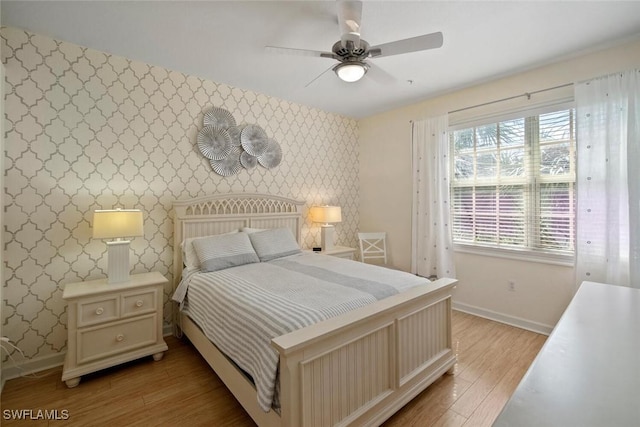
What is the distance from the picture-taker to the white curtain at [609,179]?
2.34m

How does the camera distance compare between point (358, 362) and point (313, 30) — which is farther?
point (313, 30)

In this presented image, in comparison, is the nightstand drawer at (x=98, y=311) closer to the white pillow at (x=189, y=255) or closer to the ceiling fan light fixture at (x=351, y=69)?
the white pillow at (x=189, y=255)

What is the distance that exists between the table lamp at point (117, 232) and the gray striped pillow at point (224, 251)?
21.5 inches

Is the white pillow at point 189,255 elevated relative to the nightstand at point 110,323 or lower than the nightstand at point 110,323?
elevated

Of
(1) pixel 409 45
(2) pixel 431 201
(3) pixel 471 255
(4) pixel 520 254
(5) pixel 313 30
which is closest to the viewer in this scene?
(1) pixel 409 45

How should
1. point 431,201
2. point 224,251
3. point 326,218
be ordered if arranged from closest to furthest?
point 224,251
point 431,201
point 326,218

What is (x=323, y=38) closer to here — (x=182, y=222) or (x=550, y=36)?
(x=550, y=36)

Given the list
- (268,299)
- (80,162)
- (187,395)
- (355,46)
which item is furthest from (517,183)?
(80,162)

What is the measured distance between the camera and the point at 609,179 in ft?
8.00

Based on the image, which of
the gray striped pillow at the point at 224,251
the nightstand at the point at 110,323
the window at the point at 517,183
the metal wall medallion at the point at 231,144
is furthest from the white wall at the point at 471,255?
the nightstand at the point at 110,323

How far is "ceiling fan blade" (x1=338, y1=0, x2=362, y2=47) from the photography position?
1.89 meters

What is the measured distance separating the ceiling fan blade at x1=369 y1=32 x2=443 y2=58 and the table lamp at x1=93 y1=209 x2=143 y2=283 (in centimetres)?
226

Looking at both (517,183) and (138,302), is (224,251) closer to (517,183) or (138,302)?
(138,302)

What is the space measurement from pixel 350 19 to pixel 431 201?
93.8 inches
